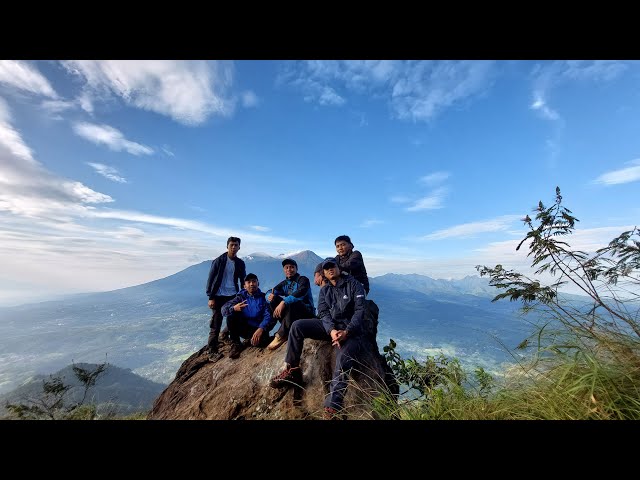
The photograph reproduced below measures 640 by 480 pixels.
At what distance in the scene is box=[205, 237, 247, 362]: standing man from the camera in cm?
740

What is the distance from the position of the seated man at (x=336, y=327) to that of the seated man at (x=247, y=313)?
5.93ft

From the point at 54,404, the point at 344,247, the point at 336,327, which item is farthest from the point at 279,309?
the point at 54,404

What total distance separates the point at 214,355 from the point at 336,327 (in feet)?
12.8

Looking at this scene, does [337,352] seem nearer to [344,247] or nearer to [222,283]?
[344,247]

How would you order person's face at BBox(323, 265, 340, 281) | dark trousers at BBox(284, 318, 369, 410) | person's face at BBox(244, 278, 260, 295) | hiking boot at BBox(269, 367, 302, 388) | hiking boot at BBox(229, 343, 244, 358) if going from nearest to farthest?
dark trousers at BBox(284, 318, 369, 410) → hiking boot at BBox(269, 367, 302, 388) → person's face at BBox(323, 265, 340, 281) → hiking boot at BBox(229, 343, 244, 358) → person's face at BBox(244, 278, 260, 295)

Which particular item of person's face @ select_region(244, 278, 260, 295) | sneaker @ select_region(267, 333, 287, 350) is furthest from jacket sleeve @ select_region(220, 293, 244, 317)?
sneaker @ select_region(267, 333, 287, 350)

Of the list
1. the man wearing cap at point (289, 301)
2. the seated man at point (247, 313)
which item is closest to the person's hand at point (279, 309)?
the man wearing cap at point (289, 301)

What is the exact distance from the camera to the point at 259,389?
523cm

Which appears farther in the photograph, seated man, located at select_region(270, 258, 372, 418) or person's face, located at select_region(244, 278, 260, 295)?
person's face, located at select_region(244, 278, 260, 295)

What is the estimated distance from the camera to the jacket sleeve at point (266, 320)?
6590 millimetres

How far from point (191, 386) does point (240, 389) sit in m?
1.98

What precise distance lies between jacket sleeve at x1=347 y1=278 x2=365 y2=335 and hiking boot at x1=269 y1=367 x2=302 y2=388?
3.73ft

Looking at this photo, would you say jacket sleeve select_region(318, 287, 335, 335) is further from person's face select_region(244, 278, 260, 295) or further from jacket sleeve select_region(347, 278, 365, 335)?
person's face select_region(244, 278, 260, 295)
